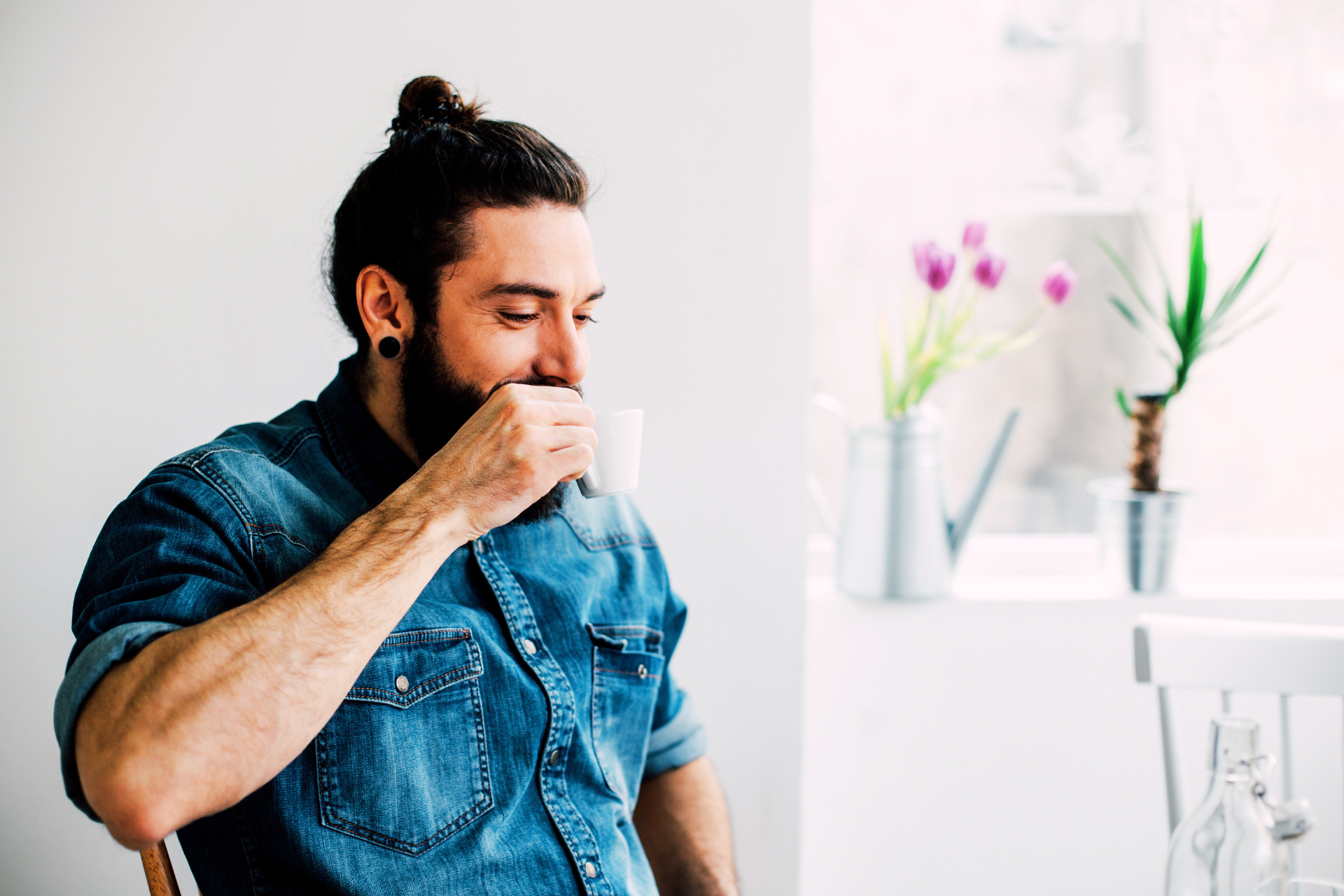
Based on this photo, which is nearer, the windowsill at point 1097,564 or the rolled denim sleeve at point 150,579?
the rolled denim sleeve at point 150,579

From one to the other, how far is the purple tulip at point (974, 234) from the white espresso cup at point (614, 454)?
2.88 ft

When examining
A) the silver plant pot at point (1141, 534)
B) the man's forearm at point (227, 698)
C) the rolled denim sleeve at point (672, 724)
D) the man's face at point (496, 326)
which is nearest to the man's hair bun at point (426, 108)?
the man's face at point (496, 326)

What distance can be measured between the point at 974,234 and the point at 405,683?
115 cm

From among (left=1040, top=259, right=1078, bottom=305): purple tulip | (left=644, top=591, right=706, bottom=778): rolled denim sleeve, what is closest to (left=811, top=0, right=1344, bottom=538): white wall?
(left=1040, top=259, right=1078, bottom=305): purple tulip

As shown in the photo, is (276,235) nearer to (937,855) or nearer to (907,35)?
(907,35)

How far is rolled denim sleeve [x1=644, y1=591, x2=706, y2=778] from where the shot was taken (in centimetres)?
116

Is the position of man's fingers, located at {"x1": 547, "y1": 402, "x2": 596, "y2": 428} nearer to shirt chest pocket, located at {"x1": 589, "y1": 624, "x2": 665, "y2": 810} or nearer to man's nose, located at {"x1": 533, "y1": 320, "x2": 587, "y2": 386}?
man's nose, located at {"x1": 533, "y1": 320, "x2": 587, "y2": 386}

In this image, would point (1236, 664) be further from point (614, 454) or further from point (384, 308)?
point (384, 308)

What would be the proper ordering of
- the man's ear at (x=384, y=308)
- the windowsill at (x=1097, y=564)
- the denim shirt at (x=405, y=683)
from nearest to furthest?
the denim shirt at (x=405, y=683), the man's ear at (x=384, y=308), the windowsill at (x=1097, y=564)

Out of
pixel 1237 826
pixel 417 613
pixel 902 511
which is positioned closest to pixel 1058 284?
pixel 902 511

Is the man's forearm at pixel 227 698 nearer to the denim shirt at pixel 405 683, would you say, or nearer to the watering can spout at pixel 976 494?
the denim shirt at pixel 405 683

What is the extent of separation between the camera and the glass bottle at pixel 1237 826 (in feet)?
2.14

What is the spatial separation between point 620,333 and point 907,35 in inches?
32.4

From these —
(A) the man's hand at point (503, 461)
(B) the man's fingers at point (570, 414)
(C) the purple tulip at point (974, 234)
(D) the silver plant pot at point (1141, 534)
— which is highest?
(C) the purple tulip at point (974, 234)
